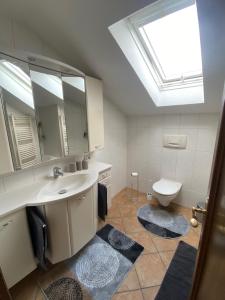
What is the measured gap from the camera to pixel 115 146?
2.56m

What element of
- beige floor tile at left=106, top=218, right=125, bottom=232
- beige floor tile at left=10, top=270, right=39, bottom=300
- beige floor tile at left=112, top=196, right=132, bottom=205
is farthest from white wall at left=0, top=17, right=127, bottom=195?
beige floor tile at left=10, top=270, right=39, bottom=300

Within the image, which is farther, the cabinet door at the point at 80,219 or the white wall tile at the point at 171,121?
the white wall tile at the point at 171,121

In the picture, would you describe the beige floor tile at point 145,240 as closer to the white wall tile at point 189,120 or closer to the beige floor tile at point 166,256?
the beige floor tile at point 166,256

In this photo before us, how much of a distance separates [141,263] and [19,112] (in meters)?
1.88

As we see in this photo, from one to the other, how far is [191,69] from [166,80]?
0.99 ft

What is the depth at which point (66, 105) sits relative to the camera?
1.64 metres

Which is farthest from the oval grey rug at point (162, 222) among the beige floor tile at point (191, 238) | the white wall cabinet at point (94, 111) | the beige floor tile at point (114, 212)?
the white wall cabinet at point (94, 111)

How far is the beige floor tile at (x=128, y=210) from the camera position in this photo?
2.26m

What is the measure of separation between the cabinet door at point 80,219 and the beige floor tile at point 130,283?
0.52m

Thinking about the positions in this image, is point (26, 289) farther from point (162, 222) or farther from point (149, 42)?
point (149, 42)

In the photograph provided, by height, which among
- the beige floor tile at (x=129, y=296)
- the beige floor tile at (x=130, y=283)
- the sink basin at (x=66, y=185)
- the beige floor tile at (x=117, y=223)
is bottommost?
the beige floor tile at (x=129, y=296)

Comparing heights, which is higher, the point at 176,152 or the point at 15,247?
the point at 176,152

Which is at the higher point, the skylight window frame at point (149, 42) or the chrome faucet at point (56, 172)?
the skylight window frame at point (149, 42)

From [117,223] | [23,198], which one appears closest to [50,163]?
[23,198]
